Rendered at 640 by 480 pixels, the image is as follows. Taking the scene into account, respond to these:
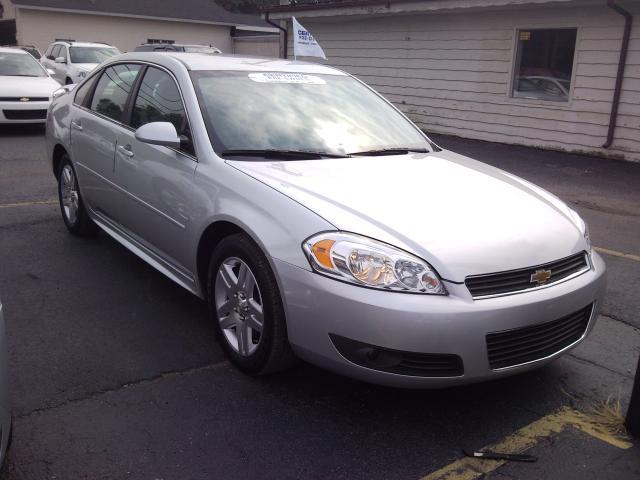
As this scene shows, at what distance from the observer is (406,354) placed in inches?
112

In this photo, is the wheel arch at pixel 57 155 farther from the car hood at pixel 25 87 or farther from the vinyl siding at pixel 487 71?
the vinyl siding at pixel 487 71

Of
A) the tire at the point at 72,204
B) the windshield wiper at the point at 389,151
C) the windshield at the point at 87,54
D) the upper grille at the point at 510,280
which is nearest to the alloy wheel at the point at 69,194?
the tire at the point at 72,204

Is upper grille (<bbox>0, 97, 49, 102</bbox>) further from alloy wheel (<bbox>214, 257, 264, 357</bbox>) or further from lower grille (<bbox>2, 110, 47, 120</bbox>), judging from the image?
alloy wheel (<bbox>214, 257, 264, 357</bbox>)

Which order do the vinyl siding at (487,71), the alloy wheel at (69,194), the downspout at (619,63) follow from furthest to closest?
1. the vinyl siding at (487,71)
2. the downspout at (619,63)
3. the alloy wheel at (69,194)

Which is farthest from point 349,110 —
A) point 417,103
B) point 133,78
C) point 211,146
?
point 417,103

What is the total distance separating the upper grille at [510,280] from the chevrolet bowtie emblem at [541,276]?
0.04ft

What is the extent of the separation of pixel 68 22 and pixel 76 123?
2694 cm

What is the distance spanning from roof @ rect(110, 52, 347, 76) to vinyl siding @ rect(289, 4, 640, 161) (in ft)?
25.7

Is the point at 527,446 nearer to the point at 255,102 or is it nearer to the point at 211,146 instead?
the point at 211,146

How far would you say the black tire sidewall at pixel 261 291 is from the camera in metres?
3.18

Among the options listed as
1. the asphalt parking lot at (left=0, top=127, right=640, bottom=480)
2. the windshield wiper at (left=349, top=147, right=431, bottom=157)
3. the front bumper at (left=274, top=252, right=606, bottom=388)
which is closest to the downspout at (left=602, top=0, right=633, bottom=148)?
the asphalt parking lot at (left=0, top=127, right=640, bottom=480)

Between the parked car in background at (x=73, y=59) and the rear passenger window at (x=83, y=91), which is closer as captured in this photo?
the rear passenger window at (x=83, y=91)

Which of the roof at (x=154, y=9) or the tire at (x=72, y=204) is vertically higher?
the roof at (x=154, y=9)

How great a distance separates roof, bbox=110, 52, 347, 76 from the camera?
445cm
